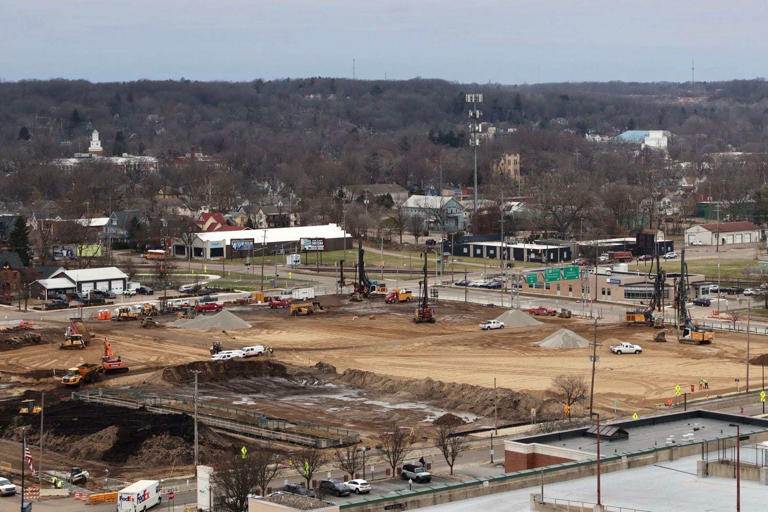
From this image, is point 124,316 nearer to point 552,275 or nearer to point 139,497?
point 552,275

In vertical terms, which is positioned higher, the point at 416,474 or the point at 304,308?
the point at 416,474

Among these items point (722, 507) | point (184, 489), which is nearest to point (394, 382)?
point (184, 489)

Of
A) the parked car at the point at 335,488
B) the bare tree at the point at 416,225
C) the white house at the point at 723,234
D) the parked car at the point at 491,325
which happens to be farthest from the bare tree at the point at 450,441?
the white house at the point at 723,234

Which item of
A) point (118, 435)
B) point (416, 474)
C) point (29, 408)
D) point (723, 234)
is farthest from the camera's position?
point (723, 234)

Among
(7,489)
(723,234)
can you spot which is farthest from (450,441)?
(723,234)

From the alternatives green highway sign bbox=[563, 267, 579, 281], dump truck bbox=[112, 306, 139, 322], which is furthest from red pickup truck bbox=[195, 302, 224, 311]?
green highway sign bbox=[563, 267, 579, 281]

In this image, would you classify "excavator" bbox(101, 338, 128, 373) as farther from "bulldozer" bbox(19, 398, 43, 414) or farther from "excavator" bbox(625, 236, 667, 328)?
"excavator" bbox(625, 236, 667, 328)
